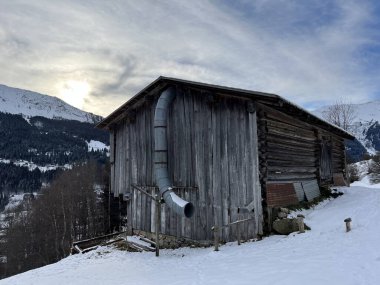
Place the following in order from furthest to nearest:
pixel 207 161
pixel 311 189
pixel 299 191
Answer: pixel 311 189, pixel 299 191, pixel 207 161

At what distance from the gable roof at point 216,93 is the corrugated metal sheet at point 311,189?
3095 mm

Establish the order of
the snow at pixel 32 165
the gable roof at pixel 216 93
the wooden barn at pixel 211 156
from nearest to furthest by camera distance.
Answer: the gable roof at pixel 216 93 → the wooden barn at pixel 211 156 → the snow at pixel 32 165

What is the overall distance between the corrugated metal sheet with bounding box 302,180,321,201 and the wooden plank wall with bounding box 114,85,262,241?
4.73 metres

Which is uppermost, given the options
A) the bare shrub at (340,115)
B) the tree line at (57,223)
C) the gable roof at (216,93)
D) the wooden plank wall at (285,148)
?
the bare shrub at (340,115)

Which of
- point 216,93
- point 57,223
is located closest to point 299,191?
point 216,93

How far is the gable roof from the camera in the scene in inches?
507

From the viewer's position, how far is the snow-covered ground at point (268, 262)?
26.3 feet

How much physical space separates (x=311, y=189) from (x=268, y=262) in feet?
30.2

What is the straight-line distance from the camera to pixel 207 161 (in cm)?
1472

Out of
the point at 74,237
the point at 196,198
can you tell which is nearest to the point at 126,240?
the point at 196,198

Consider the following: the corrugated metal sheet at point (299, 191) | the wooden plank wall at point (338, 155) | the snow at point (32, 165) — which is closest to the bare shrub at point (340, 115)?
the wooden plank wall at point (338, 155)

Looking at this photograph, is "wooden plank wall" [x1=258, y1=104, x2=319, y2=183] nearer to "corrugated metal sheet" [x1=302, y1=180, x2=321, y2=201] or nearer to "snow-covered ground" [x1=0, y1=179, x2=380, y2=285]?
"corrugated metal sheet" [x1=302, y1=180, x2=321, y2=201]

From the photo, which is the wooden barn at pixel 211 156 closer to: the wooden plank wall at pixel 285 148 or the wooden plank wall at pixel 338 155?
the wooden plank wall at pixel 285 148

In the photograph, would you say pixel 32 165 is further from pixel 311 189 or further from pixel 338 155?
pixel 311 189
